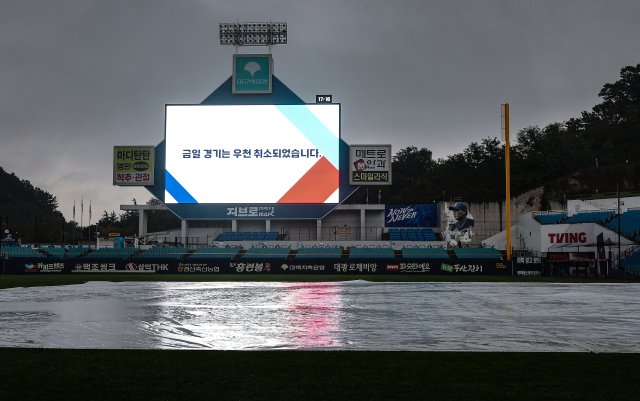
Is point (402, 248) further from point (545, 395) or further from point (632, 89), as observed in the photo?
point (632, 89)

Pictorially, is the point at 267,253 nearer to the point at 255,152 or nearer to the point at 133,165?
the point at 255,152

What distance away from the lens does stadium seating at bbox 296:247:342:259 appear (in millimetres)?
44969

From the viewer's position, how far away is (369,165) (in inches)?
1945

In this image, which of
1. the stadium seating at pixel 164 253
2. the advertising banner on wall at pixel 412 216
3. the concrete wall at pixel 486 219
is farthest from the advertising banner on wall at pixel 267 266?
the concrete wall at pixel 486 219

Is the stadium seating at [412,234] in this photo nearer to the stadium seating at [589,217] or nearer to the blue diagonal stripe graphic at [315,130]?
the blue diagonal stripe graphic at [315,130]

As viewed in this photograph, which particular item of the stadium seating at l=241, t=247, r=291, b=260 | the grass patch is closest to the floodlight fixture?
the stadium seating at l=241, t=247, r=291, b=260

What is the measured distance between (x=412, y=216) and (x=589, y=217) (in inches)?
665

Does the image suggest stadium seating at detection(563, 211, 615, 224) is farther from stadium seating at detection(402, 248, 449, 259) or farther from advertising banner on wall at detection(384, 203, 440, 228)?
stadium seating at detection(402, 248, 449, 259)

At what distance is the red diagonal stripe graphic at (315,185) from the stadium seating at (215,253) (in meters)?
6.70

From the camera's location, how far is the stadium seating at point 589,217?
46094 millimetres

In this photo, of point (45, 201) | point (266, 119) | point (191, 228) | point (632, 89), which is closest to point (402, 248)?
point (266, 119)

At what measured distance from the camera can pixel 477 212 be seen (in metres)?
60.4

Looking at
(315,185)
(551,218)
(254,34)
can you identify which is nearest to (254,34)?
(254,34)

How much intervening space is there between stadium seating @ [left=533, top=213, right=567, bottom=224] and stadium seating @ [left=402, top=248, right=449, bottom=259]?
11143 millimetres
